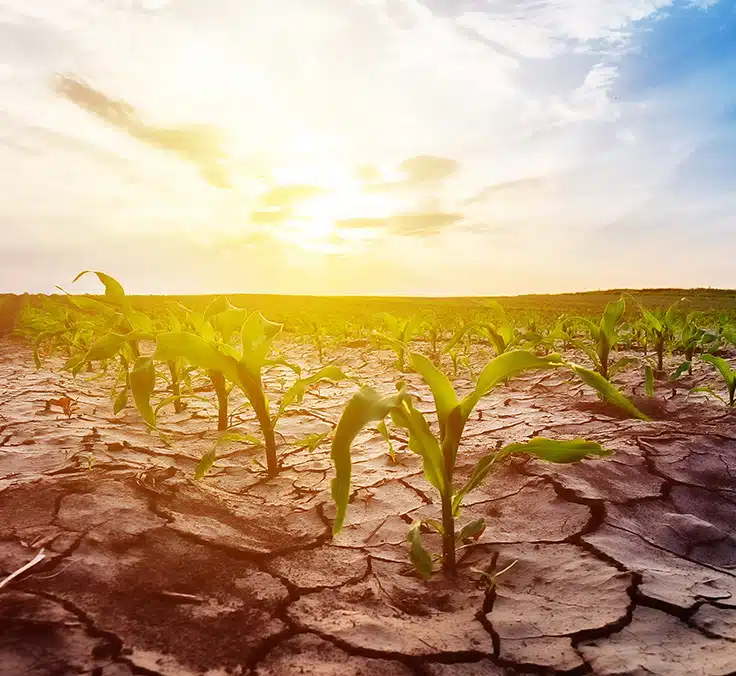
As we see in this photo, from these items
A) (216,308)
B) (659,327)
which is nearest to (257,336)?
(216,308)

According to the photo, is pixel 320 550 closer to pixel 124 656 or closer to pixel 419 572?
pixel 419 572

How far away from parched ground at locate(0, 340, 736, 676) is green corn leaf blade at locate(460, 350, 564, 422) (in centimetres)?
41

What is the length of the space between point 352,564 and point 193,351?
0.83m

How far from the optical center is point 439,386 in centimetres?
124

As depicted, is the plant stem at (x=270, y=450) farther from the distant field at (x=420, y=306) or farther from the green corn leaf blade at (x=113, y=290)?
the distant field at (x=420, y=306)

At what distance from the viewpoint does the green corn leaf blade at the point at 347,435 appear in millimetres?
908

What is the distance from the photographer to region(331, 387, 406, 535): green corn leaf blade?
0.91 meters

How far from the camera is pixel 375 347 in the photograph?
17.8 ft

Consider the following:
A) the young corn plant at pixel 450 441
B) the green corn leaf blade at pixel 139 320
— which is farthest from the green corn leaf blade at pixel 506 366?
the green corn leaf blade at pixel 139 320

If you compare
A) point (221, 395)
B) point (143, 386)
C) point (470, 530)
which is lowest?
point (470, 530)

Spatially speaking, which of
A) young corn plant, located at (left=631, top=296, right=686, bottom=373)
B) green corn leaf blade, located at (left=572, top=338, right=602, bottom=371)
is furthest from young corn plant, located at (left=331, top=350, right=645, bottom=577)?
young corn plant, located at (left=631, top=296, right=686, bottom=373)

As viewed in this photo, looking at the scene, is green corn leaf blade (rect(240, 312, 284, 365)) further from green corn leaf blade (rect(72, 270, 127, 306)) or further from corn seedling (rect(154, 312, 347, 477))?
green corn leaf blade (rect(72, 270, 127, 306))

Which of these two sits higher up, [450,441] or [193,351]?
[193,351]

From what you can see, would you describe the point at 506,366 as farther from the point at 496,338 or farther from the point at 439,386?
the point at 496,338
